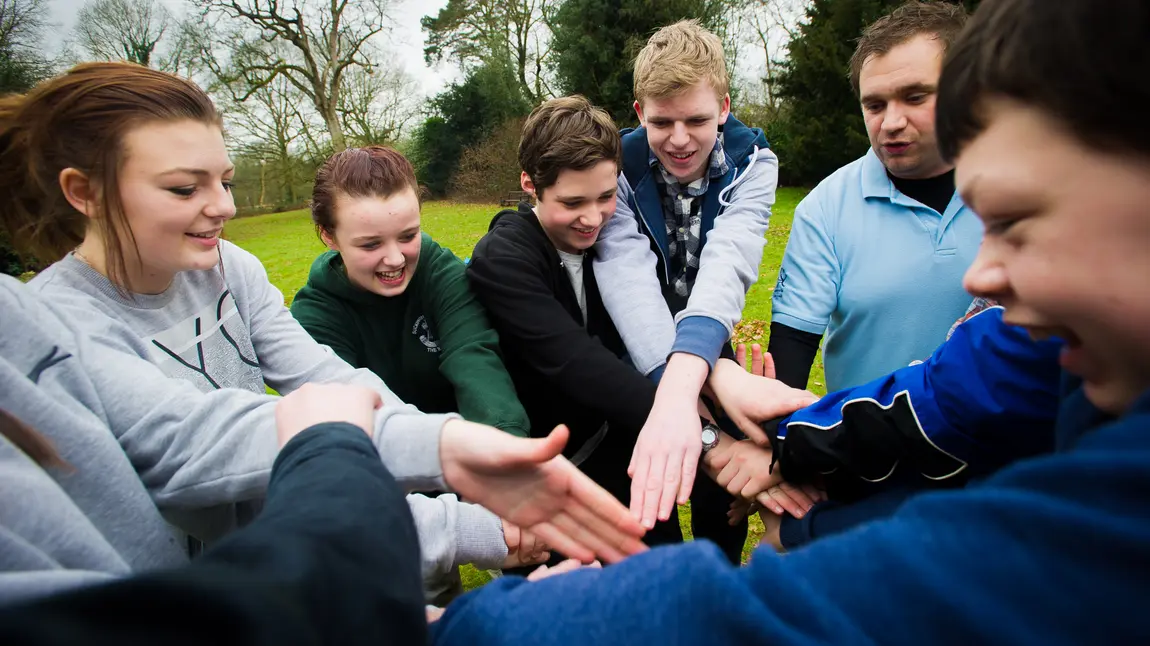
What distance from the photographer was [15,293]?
1.21 meters

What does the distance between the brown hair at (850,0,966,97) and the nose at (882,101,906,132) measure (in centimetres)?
22

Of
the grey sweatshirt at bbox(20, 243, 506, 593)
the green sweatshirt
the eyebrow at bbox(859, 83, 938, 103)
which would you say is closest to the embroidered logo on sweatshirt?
the green sweatshirt

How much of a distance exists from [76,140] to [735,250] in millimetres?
2180

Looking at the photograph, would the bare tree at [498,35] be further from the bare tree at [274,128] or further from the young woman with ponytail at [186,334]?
the young woman with ponytail at [186,334]

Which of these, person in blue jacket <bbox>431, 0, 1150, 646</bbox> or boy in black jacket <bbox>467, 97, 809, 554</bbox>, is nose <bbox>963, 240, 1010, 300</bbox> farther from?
boy in black jacket <bbox>467, 97, 809, 554</bbox>

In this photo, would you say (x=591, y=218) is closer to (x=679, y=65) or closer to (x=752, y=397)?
(x=679, y=65)

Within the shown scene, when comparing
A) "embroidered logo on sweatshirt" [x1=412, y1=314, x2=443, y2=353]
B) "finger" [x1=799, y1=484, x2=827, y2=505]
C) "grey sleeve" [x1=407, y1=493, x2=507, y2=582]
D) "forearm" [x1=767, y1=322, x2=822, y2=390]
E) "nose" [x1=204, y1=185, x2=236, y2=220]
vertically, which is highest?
"nose" [x1=204, y1=185, x2=236, y2=220]

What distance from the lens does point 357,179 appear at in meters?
2.69

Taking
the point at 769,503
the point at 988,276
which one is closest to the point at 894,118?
the point at 769,503

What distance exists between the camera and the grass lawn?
7.13 metres

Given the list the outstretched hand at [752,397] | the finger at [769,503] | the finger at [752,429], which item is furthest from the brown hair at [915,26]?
the finger at [769,503]

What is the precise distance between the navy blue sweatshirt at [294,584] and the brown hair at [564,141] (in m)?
1.78

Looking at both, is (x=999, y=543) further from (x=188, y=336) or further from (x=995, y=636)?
(x=188, y=336)

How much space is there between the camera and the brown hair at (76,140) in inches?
67.1
